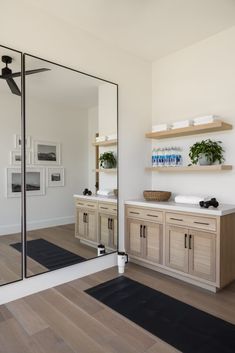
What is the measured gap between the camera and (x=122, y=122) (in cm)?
314

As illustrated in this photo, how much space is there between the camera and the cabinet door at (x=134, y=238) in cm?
301

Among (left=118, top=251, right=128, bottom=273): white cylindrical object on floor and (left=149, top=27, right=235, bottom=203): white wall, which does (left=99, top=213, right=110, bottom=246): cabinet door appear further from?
(left=149, top=27, right=235, bottom=203): white wall

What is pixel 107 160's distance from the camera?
301 cm

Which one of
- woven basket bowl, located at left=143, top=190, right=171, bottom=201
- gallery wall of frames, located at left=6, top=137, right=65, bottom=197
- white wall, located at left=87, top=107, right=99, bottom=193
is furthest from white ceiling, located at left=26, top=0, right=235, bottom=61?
woven basket bowl, located at left=143, top=190, right=171, bottom=201

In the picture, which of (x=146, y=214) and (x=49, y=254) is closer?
(x=49, y=254)

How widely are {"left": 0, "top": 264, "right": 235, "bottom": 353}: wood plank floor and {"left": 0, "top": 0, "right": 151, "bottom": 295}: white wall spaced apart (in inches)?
13.7

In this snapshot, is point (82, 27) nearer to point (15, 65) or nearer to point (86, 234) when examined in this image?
point (15, 65)

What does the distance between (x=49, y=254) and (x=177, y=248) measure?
1381 millimetres

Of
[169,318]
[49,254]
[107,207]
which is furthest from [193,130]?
[49,254]

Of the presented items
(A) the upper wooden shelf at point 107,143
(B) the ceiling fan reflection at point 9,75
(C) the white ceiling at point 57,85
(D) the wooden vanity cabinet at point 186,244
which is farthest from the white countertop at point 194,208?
(B) the ceiling fan reflection at point 9,75

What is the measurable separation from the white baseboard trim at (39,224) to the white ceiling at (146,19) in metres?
2.10

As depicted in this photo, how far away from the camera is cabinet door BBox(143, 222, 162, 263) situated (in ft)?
9.23

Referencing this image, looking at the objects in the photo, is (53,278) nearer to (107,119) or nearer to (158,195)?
(158,195)

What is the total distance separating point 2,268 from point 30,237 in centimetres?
35
